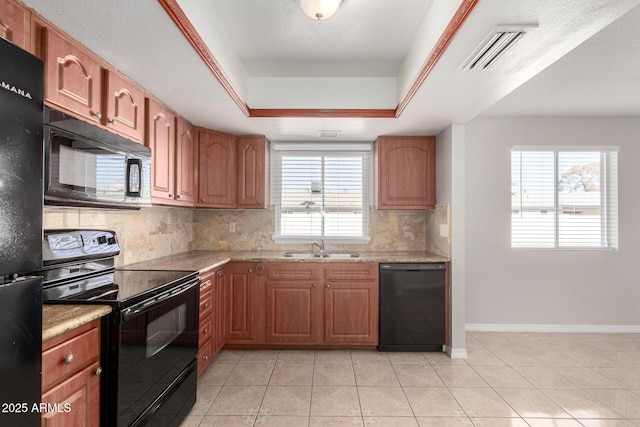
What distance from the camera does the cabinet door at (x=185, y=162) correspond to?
290cm

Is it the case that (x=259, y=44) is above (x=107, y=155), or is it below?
above

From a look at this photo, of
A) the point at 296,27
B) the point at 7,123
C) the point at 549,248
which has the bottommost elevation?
the point at 549,248

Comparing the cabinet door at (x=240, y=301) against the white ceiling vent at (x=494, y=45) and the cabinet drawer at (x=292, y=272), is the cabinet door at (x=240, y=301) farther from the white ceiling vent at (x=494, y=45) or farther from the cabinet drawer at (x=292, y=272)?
the white ceiling vent at (x=494, y=45)

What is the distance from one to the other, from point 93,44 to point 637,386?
4.33 meters

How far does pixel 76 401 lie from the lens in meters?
1.28

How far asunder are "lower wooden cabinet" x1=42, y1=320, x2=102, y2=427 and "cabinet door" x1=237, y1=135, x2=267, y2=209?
224 centimetres

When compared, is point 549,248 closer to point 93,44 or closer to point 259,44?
point 259,44

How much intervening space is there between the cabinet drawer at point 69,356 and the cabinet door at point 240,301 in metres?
1.78

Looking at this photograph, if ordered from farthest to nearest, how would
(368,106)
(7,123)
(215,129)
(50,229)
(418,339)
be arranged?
(215,129) → (418,339) → (368,106) → (50,229) → (7,123)

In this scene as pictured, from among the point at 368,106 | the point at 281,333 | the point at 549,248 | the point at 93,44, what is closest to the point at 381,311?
the point at 281,333

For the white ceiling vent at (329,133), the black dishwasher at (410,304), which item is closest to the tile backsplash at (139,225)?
the white ceiling vent at (329,133)

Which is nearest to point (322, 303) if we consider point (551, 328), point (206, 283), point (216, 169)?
point (206, 283)

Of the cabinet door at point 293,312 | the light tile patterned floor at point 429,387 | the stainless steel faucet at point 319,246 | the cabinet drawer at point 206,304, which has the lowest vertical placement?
the light tile patterned floor at point 429,387

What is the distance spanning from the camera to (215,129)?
3.37 meters
